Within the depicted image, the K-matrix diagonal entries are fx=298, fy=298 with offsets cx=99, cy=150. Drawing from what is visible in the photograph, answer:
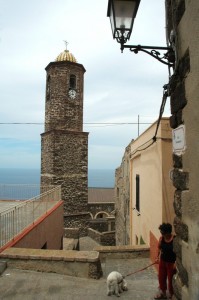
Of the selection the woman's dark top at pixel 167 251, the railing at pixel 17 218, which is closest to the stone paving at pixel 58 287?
the woman's dark top at pixel 167 251

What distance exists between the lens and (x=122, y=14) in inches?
155

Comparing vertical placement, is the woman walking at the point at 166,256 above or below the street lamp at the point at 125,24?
below

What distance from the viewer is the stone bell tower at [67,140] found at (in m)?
25.0

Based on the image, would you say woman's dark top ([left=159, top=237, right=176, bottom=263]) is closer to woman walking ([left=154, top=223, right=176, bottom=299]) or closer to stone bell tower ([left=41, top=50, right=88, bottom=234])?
woman walking ([left=154, top=223, right=176, bottom=299])

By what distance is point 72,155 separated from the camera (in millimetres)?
25484

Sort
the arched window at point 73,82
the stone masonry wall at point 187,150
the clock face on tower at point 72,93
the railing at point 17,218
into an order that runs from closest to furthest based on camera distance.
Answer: the stone masonry wall at point 187,150
the railing at point 17,218
the clock face on tower at point 72,93
the arched window at point 73,82

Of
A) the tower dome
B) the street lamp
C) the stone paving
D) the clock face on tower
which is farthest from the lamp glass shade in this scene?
the tower dome

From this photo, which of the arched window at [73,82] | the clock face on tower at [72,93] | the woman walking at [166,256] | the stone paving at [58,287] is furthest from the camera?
the arched window at [73,82]

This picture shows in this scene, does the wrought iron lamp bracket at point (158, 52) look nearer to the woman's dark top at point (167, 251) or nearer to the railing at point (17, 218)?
the woman's dark top at point (167, 251)

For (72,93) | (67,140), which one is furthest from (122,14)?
(72,93)

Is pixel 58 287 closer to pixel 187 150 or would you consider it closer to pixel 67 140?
pixel 187 150

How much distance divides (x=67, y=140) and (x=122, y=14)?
21.7 m

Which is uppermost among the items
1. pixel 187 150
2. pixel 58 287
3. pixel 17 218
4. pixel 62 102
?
A: pixel 62 102

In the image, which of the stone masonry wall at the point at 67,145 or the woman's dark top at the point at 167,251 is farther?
the stone masonry wall at the point at 67,145
